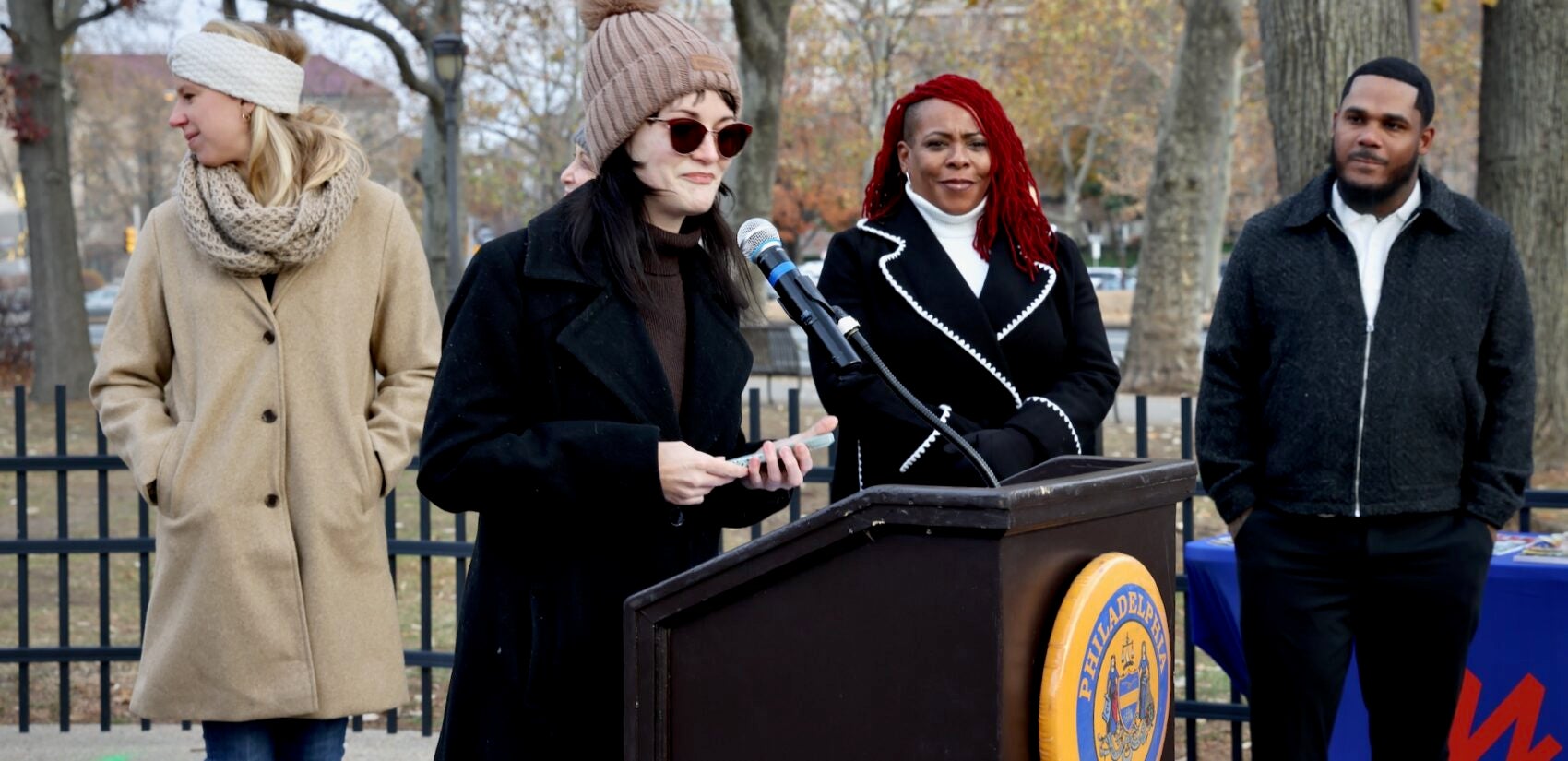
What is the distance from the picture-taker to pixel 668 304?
291 cm

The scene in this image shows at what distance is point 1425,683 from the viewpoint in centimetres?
408

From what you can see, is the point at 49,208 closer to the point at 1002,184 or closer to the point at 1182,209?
the point at 1182,209

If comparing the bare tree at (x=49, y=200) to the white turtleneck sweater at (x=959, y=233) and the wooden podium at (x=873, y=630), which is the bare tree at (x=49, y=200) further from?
the wooden podium at (x=873, y=630)

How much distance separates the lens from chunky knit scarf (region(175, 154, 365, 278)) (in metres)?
3.55

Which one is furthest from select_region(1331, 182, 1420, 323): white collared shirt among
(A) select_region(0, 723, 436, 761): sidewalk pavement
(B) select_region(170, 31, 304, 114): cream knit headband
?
Result: (A) select_region(0, 723, 436, 761): sidewalk pavement

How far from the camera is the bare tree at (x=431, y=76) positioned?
17.2 metres

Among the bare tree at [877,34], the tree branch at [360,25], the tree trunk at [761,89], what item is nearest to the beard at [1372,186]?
the tree trunk at [761,89]

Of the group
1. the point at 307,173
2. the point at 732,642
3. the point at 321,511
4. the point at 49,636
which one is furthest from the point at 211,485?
the point at 49,636

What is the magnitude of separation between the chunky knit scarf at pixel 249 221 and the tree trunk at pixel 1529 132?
744 centimetres

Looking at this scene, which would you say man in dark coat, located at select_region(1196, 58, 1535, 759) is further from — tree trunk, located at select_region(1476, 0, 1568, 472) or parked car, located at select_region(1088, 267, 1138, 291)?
parked car, located at select_region(1088, 267, 1138, 291)

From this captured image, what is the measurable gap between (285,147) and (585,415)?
52.7 inches

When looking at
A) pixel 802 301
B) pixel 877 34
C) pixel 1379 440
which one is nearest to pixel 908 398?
pixel 802 301

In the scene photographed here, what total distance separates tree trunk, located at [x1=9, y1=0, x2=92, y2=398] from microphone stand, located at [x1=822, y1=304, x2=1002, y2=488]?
60.1 feet

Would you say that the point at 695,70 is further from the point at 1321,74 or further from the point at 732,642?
the point at 1321,74
